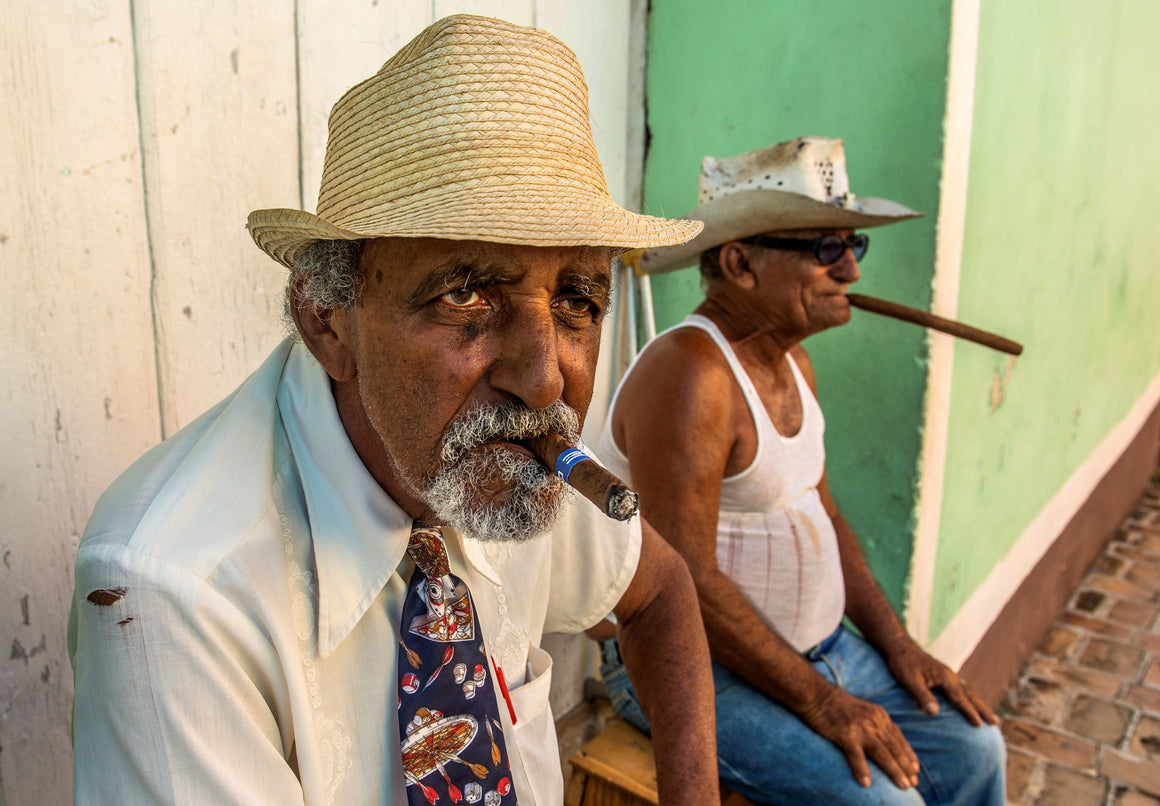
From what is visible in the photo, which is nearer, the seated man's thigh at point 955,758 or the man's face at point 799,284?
the seated man's thigh at point 955,758

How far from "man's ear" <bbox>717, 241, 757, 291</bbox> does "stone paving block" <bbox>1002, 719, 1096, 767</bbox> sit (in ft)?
7.96

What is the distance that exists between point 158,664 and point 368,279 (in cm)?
56

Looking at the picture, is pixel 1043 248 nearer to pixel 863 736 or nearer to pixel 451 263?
pixel 863 736

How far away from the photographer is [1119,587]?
191 inches

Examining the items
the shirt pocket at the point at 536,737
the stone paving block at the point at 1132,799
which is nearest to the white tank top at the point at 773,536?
the shirt pocket at the point at 536,737

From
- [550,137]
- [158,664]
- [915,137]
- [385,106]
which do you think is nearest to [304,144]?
[385,106]

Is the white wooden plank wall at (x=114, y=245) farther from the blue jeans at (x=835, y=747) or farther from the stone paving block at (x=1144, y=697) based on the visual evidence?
the stone paving block at (x=1144, y=697)

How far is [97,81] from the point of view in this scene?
1438mm

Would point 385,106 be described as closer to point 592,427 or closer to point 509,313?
point 509,313

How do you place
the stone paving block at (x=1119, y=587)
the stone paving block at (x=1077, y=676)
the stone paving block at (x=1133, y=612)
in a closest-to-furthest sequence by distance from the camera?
the stone paving block at (x=1077, y=676)
the stone paving block at (x=1133, y=612)
the stone paving block at (x=1119, y=587)

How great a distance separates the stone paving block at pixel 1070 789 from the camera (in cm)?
303

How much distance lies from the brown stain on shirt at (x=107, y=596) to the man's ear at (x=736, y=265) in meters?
1.78

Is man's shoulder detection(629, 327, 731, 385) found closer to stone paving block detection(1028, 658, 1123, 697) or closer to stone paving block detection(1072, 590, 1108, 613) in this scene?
stone paving block detection(1028, 658, 1123, 697)

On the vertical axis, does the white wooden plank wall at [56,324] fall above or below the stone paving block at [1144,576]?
above
